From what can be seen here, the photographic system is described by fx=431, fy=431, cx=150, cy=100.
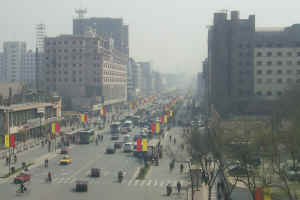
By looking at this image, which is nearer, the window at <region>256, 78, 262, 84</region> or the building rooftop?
the building rooftop

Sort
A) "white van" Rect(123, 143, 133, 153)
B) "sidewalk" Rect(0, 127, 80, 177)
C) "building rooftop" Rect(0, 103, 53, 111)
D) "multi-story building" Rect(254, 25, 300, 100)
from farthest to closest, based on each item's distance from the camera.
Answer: "multi-story building" Rect(254, 25, 300, 100)
"building rooftop" Rect(0, 103, 53, 111)
"white van" Rect(123, 143, 133, 153)
"sidewalk" Rect(0, 127, 80, 177)

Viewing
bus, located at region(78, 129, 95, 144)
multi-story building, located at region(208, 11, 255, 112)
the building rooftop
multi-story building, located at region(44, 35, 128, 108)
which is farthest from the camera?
multi-story building, located at region(44, 35, 128, 108)

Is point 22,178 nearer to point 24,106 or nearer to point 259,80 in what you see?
point 24,106

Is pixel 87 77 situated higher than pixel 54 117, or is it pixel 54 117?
pixel 87 77

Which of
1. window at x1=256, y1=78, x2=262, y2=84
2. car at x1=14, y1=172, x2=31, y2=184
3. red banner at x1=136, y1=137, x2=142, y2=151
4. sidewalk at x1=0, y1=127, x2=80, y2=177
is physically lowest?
sidewalk at x1=0, y1=127, x2=80, y2=177

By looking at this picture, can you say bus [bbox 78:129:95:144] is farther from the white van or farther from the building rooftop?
the white van

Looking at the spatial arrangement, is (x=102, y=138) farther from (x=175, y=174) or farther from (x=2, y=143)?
(x=175, y=174)

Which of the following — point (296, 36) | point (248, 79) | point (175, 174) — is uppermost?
point (296, 36)

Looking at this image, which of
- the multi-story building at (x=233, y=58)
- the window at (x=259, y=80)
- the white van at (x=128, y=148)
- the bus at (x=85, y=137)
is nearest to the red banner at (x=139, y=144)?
the white van at (x=128, y=148)

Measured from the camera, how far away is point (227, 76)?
105625 mm

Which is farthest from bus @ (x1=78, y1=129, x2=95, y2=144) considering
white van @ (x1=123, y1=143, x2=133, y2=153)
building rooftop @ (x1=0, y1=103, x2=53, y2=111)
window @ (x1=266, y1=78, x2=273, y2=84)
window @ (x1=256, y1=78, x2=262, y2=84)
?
window @ (x1=266, y1=78, x2=273, y2=84)

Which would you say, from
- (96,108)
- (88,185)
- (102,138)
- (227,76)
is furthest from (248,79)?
(88,185)

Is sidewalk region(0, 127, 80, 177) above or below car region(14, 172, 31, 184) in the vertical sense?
below

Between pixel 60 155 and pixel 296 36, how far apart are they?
70169 mm
